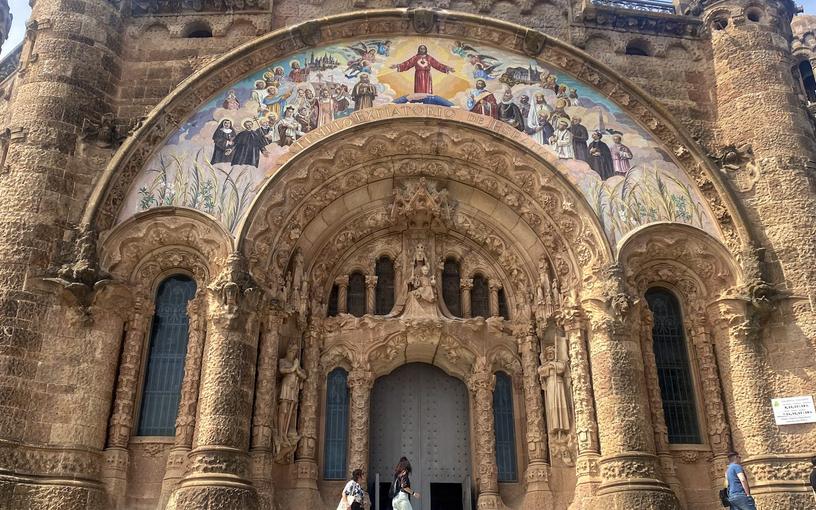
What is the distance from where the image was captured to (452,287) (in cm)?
1434

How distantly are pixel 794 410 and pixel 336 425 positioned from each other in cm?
792

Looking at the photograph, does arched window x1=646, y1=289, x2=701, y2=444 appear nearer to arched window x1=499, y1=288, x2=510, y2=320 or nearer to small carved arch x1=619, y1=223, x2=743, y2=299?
small carved arch x1=619, y1=223, x2=743, y2=299

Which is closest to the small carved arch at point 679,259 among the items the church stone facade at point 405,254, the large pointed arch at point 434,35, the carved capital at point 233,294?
the church stone facade at point 405,254

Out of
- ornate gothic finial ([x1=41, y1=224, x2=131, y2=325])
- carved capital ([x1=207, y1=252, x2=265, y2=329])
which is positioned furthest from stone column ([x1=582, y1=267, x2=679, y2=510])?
ornate gothic finial ([x1=41, y1=224, x2=131, y2=325])

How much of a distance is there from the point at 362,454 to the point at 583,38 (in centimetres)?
946

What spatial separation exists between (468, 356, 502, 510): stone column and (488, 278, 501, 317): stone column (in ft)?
3.63

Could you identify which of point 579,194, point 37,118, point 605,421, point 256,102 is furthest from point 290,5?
point 605,421

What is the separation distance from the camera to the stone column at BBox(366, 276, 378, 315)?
1371cm

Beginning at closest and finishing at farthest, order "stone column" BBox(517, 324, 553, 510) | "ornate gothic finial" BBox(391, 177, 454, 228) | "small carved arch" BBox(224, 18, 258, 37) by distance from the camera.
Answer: "stone column" BBox(517, 324, 553, 510)
"ornate gothic finial" BBox(391, 177, 454, 228)
"small carved arch" BBox(224, 18, 258, 37)

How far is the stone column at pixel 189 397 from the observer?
11.3m

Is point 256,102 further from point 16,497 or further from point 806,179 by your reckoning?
point 806,179

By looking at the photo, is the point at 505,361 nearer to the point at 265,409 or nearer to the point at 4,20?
the point at 265,409

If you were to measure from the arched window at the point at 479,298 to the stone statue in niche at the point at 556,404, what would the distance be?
1.71 metres

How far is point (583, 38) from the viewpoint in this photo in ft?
47.4
